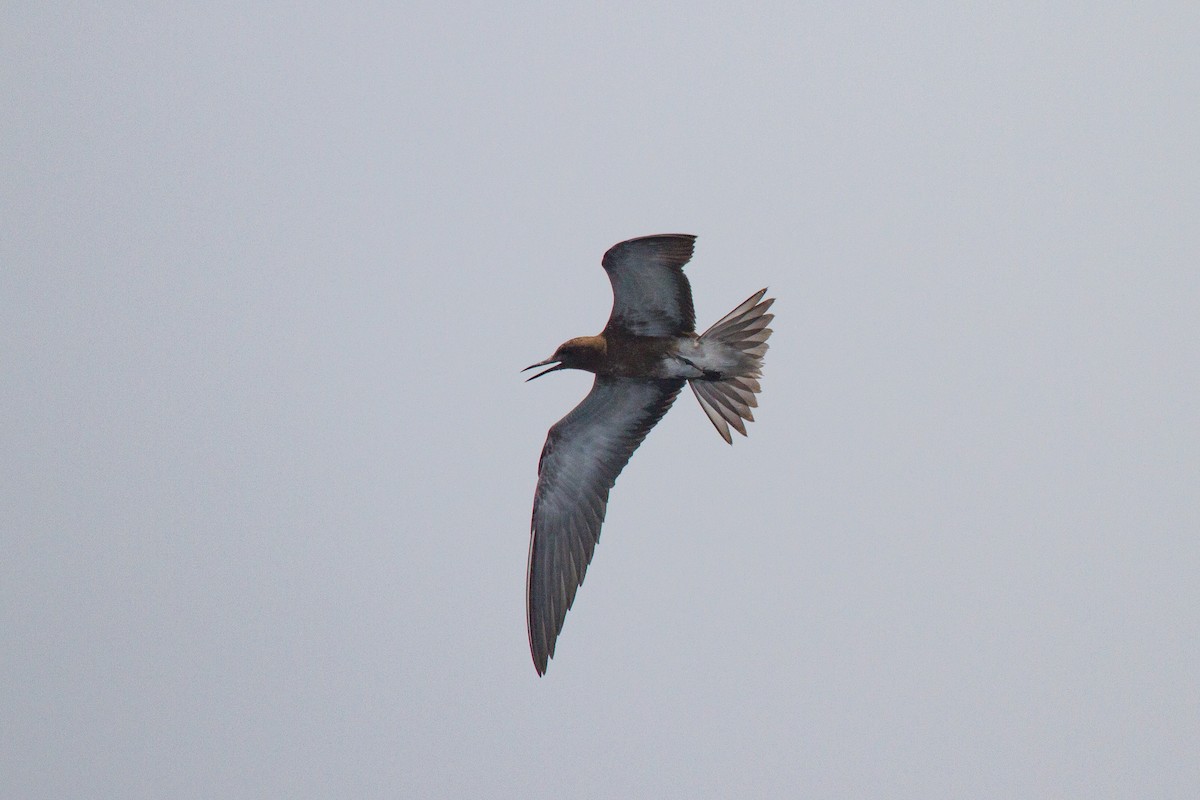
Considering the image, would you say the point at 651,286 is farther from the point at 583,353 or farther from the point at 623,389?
the point at 623,389

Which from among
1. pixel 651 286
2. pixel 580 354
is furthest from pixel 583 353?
pixel 651 286

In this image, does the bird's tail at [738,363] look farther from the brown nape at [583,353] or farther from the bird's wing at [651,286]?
the brown nape at [583,353]

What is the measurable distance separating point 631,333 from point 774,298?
957 millimetres

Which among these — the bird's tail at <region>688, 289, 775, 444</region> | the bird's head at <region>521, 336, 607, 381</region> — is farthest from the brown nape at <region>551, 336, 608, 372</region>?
the bird's tail at <region>688, 289, 775, 444</region>

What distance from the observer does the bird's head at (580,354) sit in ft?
30.4

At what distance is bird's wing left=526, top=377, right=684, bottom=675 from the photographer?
9586 millimetres

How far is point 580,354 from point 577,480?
102cm

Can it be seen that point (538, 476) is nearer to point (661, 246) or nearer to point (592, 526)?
point (592, 526)

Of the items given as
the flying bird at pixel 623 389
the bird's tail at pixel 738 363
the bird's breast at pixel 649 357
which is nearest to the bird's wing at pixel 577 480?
the flying bird at pixel 623 389

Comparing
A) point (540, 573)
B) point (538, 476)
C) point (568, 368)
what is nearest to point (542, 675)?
point (540, 573)

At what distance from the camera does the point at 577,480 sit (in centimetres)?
984

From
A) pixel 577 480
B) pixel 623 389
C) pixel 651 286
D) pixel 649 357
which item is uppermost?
pixel 651 286

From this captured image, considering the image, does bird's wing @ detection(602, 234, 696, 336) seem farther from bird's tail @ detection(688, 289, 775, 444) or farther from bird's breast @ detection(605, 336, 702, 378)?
bird's tail @ detection(688, 289, 775, 444)

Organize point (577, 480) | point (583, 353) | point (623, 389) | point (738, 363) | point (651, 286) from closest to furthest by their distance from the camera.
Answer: point (651, 286)
point (738, 363)
point (583, 353)
point (623, 389)
point (577, 480)
